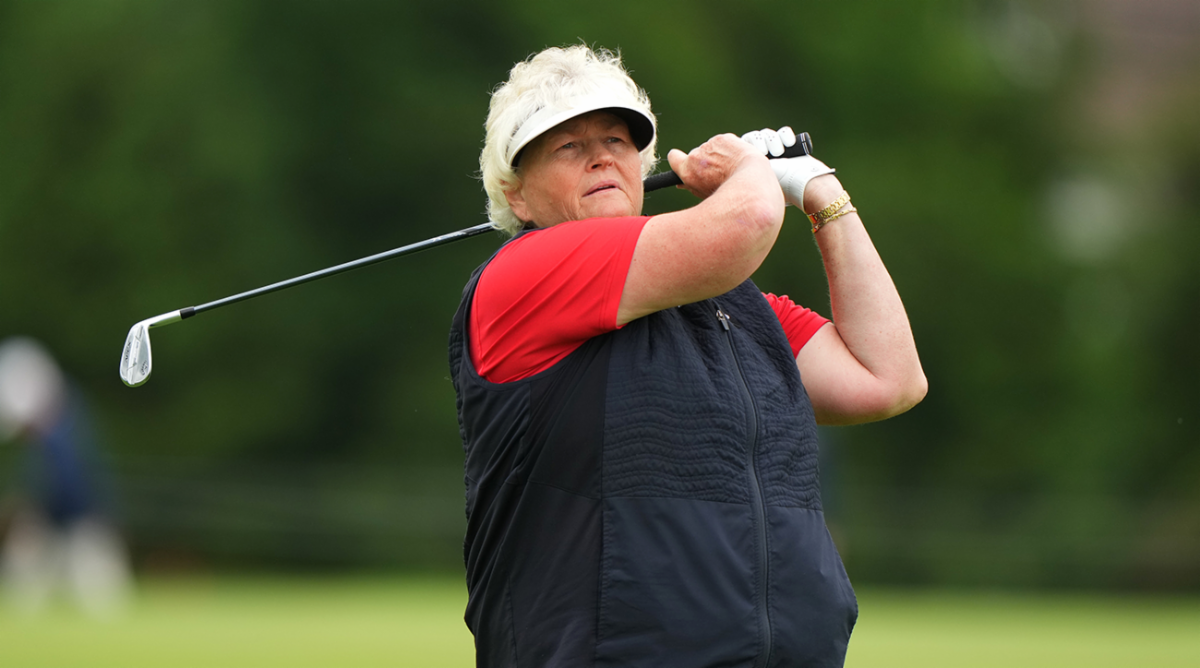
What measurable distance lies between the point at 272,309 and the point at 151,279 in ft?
5.14

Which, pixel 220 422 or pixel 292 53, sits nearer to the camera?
pixel 220 422

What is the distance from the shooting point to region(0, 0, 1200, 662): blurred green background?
19375mm

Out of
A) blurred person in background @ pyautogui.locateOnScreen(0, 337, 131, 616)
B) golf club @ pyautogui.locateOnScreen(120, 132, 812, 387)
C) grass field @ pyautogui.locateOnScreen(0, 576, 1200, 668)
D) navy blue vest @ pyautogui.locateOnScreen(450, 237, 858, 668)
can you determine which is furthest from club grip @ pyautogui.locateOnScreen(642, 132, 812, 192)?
blurred person in background @ pyautogui.locateOnScreen(0, 337, 131, 616)

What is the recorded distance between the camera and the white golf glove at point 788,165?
3.29 meters

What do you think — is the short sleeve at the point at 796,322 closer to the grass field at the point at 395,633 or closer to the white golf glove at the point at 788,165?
the white golf glove at the point at 788,165

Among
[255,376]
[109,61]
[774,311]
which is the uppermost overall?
[109,61]

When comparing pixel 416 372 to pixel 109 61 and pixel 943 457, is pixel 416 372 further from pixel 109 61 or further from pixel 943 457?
pixel 943 457

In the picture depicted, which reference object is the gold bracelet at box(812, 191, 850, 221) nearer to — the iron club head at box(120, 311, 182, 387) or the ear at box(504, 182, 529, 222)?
the ear at box(504, 182, 529, 222)

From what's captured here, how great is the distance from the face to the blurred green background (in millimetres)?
15348

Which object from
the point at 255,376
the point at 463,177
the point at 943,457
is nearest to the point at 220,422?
the point at 255,376

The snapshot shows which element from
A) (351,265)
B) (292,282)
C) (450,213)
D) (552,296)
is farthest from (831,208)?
(450,213)

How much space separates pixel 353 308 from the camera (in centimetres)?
2028

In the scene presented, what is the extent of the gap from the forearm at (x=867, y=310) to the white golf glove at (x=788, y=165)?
0.03 meters

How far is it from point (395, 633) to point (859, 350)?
6.59 metres
